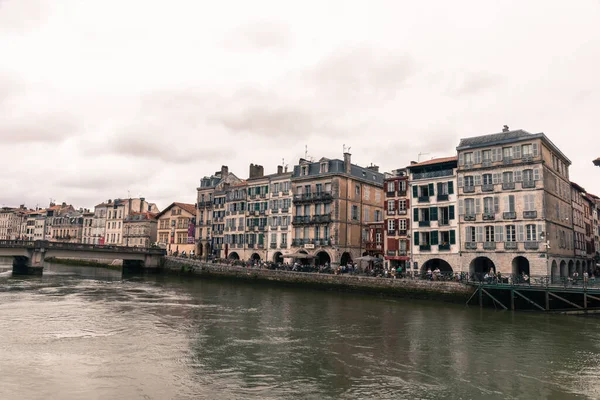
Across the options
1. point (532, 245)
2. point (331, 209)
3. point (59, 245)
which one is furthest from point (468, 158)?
point (59, 245)

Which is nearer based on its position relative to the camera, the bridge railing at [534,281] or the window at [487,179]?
the bridge railing at [534,281]

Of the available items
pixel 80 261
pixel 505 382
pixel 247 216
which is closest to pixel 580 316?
pixel 505 382

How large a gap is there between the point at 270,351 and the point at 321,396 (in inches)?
242

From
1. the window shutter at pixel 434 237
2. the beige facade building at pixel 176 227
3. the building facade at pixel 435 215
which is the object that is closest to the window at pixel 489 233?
the building facade at pixel 435 215

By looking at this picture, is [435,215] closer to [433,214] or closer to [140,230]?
[433,214]

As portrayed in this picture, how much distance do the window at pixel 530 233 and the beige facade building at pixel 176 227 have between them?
58.7 m

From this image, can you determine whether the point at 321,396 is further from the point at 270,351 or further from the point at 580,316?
the point at 580,316

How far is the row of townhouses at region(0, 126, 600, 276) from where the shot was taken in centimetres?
4175

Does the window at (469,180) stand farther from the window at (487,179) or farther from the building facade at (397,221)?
the building facade at (397,221)

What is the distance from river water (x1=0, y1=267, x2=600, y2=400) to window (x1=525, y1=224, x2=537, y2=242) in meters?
9.05

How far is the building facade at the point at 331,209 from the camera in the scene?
194ft

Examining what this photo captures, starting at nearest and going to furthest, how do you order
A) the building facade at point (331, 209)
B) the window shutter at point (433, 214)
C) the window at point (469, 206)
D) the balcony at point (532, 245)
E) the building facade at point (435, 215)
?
1. the balcony at point (532, 245)
2. the window at point (469, 206)
3. the building facade at point (435, 215)
4. the window shutter at point (433, 214)
5. the building facade at point (331, 209)

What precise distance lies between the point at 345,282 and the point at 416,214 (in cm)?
1048

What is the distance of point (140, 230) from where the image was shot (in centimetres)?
10331
